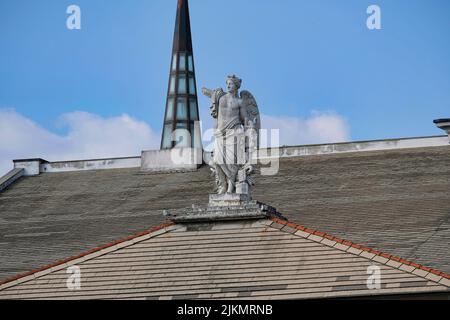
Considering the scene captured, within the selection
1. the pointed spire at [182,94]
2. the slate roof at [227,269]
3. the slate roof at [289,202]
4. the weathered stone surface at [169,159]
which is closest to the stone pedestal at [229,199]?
the slate roof at [227,269]

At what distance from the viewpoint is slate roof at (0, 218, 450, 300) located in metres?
40.4

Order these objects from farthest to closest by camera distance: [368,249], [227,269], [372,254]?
[227,269], [368,249], [372,254]

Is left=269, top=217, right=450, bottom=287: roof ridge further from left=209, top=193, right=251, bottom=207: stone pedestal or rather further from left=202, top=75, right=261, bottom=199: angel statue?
left=202, top=75, right=261, bottom=199: angel statue

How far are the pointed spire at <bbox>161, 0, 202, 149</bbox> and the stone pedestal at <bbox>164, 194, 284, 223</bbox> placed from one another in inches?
1150

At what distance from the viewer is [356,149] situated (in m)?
65.6

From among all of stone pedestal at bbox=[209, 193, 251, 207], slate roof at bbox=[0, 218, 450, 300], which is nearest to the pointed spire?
stone pedestal at bbox=[209, 193, 251, 207]

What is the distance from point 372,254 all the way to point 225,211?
4629mm

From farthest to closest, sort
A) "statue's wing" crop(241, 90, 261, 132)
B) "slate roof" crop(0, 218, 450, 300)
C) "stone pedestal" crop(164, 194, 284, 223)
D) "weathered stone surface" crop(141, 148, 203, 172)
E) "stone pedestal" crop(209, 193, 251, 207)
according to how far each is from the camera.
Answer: "weathered stone surface" crop(141, 148, 203, 172)
"statue's wing" crop(241, 90, 261, 132)
"stone pedestal" crop(209, 193, 251, 207)
"stone pedestal" crop(164, 194, 284, 223)
"slate roof" crop(0, 218, 450, 300)

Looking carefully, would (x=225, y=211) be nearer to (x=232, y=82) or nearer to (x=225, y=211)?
(x=225, y=211)

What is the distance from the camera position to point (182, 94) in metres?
74.7

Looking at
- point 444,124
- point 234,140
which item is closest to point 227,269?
point 234,140

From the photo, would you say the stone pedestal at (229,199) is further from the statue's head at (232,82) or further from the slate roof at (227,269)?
the statue's head at (232,82)

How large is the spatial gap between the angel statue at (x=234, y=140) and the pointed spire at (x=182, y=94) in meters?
27.7
